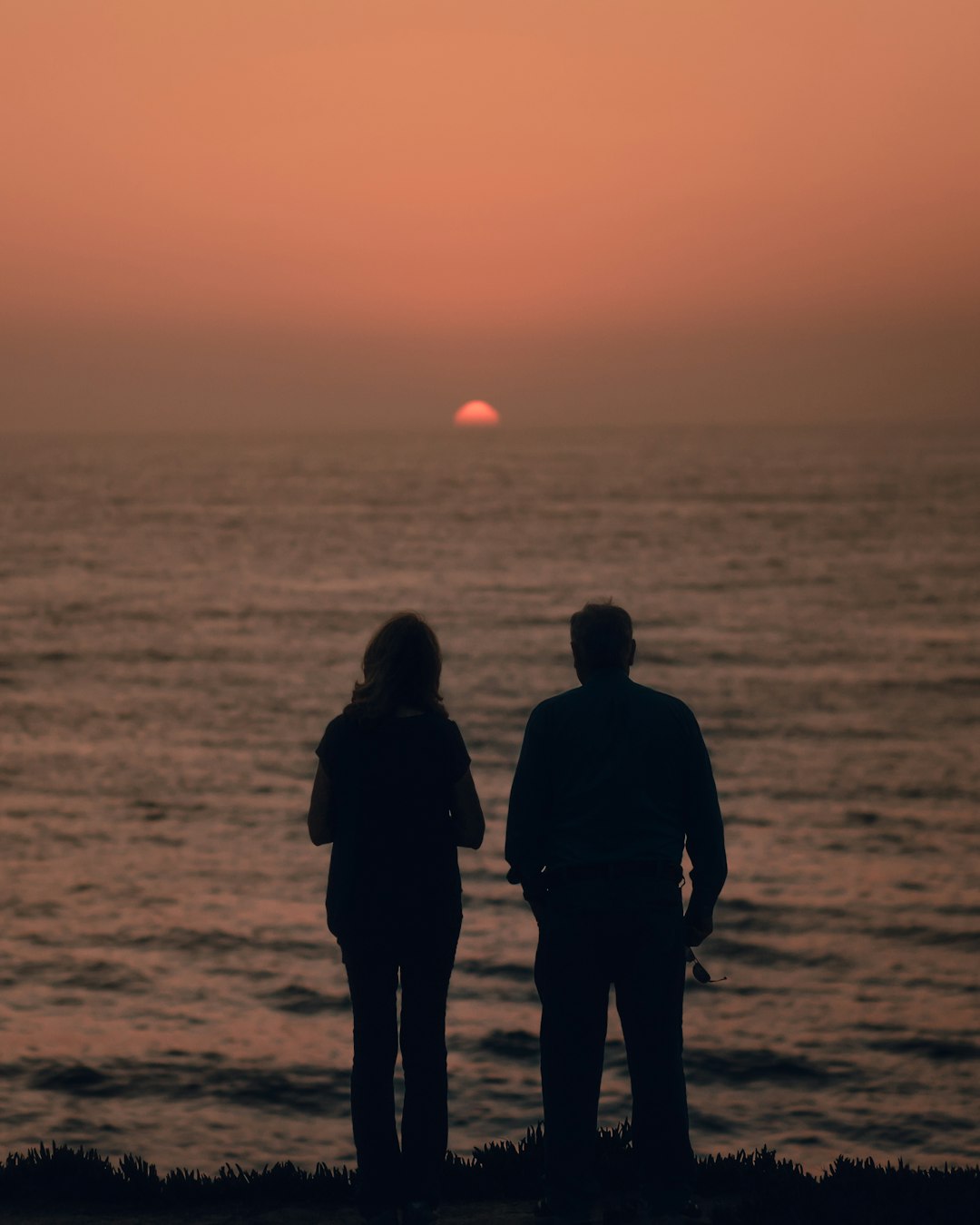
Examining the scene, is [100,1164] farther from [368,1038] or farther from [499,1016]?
[499,1016]

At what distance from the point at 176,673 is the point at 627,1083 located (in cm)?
3092

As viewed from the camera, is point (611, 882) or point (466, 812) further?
point (466, 812)

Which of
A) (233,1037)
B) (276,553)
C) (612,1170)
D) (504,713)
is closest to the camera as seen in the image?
(612,1170)

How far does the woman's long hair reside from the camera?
5160 mm

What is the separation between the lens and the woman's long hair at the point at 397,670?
516 centimetres

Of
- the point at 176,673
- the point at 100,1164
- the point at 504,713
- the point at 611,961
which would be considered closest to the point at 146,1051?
the point at 100,1164

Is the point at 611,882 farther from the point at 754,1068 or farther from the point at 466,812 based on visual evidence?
the point at 754,1068

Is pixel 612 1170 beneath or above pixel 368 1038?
beneath

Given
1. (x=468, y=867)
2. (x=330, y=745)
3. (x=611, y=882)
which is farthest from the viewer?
(x=468, y=867)

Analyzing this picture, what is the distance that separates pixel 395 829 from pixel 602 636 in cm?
100

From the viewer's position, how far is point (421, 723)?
5.20 meters

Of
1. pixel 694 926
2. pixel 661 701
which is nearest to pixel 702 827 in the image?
pixel 694 926

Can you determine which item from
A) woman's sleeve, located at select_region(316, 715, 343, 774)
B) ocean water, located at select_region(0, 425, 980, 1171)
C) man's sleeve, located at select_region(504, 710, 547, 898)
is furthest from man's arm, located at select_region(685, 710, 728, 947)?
ocean water, located at select_region(0, 425, 980, 1171)

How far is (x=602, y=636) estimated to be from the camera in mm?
5262
